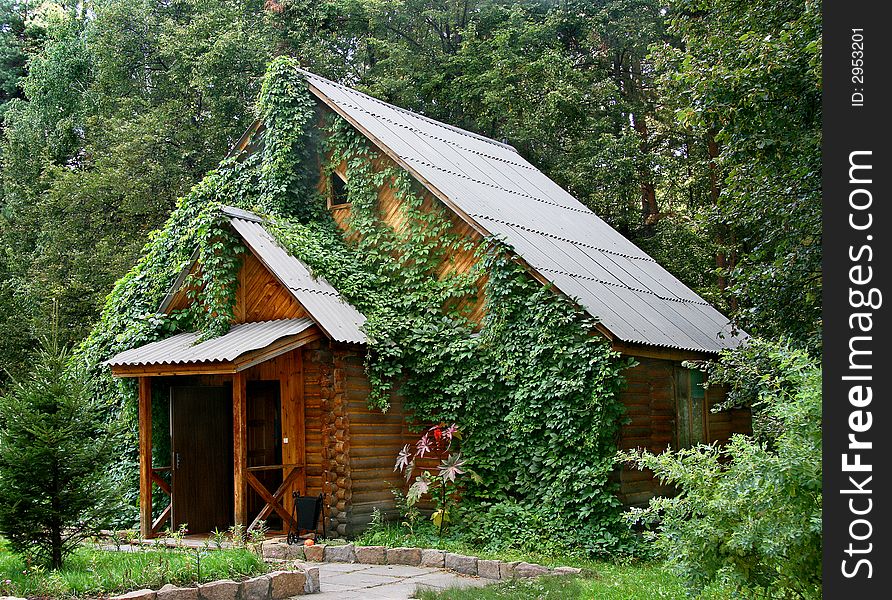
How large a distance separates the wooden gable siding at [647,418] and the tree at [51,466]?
6744 mm

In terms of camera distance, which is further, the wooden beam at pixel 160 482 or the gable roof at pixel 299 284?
the wooden beam at pixel 160 482

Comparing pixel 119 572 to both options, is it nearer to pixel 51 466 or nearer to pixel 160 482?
Result: pixel 51 466

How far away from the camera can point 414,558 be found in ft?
38.4

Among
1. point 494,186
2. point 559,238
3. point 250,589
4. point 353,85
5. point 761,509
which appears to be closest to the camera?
point 761,509

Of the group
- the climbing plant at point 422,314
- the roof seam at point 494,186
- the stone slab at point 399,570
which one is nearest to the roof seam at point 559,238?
the climbing plant at point 422,314

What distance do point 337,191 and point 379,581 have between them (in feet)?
27.0

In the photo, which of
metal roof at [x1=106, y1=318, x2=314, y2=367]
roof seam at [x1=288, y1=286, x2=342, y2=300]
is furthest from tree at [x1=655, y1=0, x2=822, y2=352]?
metal roof at [x1=106, y1=318, x2=314, y2=367]

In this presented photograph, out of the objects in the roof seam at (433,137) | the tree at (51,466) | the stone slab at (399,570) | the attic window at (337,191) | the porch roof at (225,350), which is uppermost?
the roof seam at (433,137)

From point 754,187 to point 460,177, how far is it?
543 centimetres

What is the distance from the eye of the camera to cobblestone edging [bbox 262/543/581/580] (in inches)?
429

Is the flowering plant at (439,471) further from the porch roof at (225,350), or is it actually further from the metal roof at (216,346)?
the metal roof at (216,346)

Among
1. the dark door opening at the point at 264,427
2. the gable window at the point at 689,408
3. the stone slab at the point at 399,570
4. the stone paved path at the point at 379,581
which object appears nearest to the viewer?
the stone paved path at the point at 379,581

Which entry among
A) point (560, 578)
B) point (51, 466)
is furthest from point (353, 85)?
point (51, 466)

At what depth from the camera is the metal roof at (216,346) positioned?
12.4 meters
